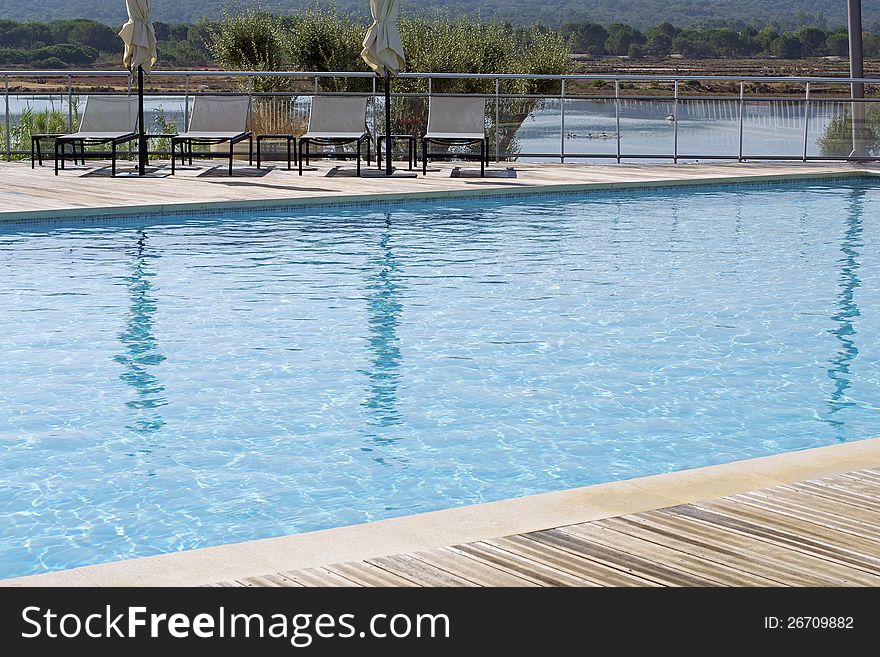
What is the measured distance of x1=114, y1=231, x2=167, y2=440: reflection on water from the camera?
17.4ft

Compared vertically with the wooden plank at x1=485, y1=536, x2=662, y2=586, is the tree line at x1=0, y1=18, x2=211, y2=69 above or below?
above

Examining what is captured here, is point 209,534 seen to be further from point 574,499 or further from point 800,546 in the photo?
point 800,546

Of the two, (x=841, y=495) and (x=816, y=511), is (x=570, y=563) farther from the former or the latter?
(x=841, y=495)

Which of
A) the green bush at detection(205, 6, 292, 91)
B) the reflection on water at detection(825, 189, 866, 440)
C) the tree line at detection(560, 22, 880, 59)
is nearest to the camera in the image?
the reflection on water at detection(825, 189, 866, 440)

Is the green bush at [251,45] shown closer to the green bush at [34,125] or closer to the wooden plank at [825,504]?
the green bush at [34,125]

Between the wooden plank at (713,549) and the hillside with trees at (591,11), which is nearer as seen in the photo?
the wooden plank at (713,549)

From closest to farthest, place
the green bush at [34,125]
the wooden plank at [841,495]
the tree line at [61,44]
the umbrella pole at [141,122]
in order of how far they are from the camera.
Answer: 1. the wooden plank at [841,495]
2. the umbrella pole at [141,122]
3. the green bush at [34,125]
4. the tree line at [61,44]

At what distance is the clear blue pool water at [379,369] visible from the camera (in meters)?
4.47

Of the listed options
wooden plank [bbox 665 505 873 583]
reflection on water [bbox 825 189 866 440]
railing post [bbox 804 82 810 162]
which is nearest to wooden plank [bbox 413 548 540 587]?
wooden plank [bbox 665 505 873 583]

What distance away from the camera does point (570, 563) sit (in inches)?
118

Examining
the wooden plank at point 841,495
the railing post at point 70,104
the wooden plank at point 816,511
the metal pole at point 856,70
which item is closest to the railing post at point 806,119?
the metal pole at point 856,70

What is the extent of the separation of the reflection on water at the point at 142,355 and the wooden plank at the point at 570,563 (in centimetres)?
244

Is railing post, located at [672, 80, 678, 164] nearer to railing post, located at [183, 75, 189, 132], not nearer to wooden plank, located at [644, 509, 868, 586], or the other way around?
railing post, located at [183, 75, 189, 132]

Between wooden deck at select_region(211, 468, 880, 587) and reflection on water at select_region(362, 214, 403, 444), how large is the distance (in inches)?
77.2
